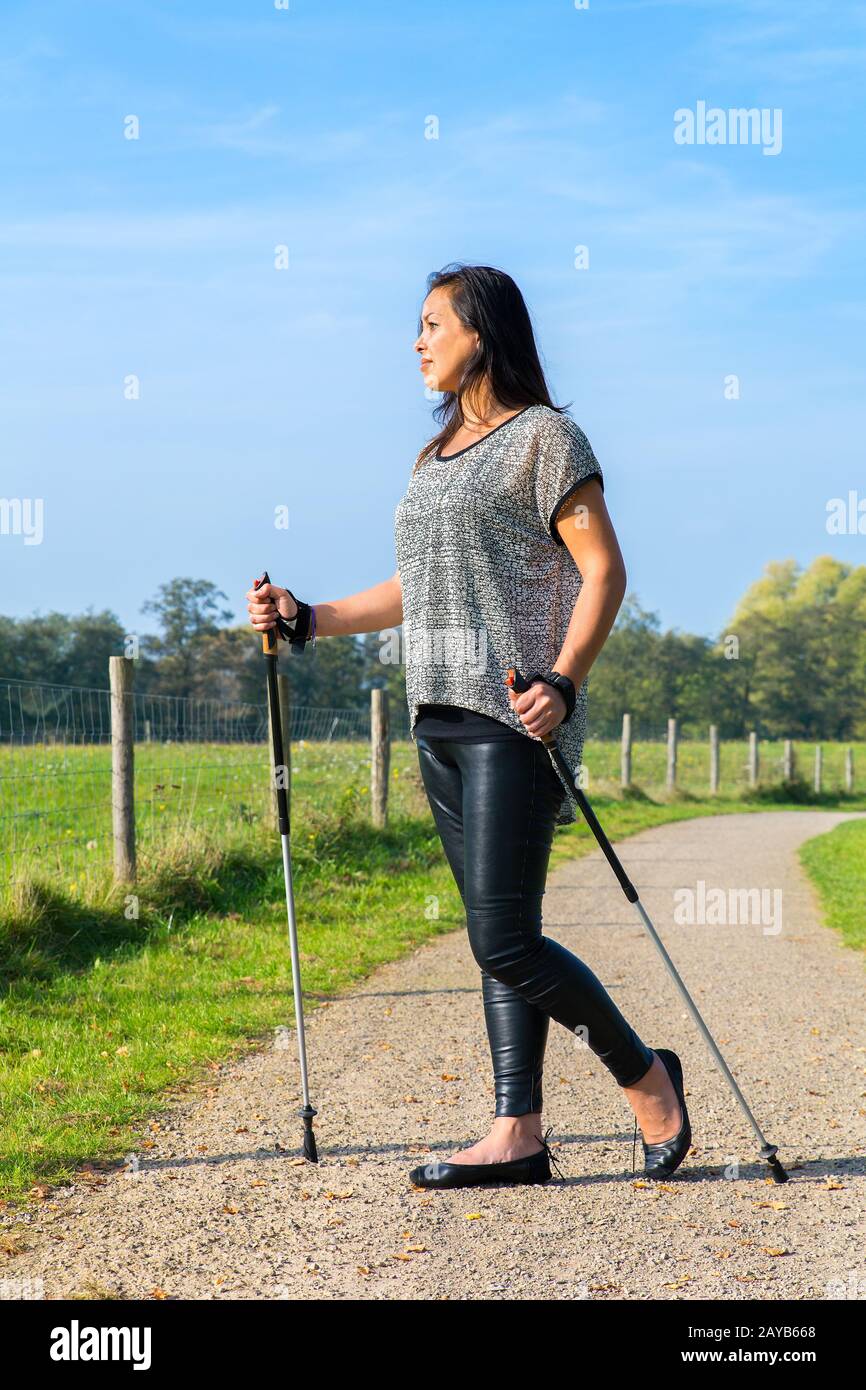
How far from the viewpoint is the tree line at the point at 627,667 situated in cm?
4003

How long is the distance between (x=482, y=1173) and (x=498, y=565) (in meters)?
1.74

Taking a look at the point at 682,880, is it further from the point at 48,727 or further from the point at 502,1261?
the point at 502,1261

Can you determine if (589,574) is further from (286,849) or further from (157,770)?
(157,770)

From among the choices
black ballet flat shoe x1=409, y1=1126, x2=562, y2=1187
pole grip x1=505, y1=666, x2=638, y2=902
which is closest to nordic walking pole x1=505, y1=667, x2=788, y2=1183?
pole grip x1=505, y1=666, x2=638, y2=902

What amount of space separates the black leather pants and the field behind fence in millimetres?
4470

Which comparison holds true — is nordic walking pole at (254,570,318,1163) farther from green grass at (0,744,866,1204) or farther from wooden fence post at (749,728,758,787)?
wooden fence post at (749,728,758,787)

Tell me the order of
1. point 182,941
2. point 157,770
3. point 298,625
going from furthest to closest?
1. point 157,770
2. point 182,941
3. point 298,625

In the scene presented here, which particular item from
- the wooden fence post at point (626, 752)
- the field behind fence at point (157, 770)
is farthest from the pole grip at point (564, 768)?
the wooden fence post at point (626, 752)

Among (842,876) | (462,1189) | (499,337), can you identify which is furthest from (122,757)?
(842,876)

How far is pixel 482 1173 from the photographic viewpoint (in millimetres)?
3920

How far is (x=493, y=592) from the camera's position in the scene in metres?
3.76

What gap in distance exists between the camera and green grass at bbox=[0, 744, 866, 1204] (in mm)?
4859

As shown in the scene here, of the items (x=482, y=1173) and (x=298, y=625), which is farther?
(x=298, y=625)
